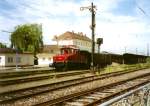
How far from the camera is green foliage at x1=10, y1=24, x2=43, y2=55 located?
265 feet

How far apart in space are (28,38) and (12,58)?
22034 millimetres

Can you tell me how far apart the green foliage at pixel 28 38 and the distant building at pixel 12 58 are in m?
14.4

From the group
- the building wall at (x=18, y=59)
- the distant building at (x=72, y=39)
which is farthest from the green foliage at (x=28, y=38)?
the distant building at (x=72, y=39)

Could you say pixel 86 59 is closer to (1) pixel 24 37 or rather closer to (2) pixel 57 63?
(2) pixel 57 63

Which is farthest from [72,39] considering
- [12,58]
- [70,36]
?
[12,58]

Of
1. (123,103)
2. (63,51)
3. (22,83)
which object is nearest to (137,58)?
(63,51)

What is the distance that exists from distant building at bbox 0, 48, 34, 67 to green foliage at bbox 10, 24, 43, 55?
14.4 m

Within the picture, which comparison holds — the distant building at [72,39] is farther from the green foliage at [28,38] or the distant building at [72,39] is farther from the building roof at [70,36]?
the green foliage at [28,38]

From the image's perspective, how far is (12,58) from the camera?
202 feet

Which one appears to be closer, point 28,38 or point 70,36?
point 28,38

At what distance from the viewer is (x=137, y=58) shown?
209 ft

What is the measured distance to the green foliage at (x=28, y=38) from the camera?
265 ft

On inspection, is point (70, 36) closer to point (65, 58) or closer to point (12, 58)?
point (12, 58)

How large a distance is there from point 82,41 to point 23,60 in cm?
6310
